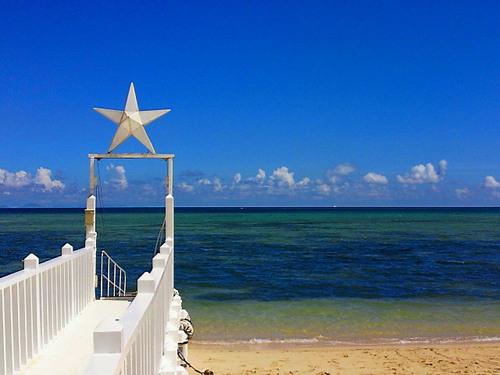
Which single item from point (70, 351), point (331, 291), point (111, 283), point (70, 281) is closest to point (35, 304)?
point (70, 351)

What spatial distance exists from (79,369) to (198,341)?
325 inches

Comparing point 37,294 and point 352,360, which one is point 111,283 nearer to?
point 352,360

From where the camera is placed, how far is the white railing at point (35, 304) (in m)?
5.02

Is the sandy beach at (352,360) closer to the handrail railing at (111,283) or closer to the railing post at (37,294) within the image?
the handrail railing at (111,283)

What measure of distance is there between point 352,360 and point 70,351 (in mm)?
7508

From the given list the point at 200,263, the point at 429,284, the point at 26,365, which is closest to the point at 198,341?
the point at 26,365

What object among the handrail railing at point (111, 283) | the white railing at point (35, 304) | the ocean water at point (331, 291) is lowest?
the ocean water at point (331, 291)

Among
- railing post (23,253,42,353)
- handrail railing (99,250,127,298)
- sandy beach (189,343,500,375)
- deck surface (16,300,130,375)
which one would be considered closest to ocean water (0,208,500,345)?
sandy beach (189,343,500,375)

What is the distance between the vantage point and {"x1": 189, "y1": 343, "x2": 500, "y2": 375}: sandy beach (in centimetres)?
1076

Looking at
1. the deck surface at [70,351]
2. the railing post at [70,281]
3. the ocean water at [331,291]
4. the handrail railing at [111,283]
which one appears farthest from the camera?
the ocean water at [331,291]

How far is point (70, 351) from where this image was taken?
19.8 feet

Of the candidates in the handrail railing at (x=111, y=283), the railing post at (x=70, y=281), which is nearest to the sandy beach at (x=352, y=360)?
the handrail railing at (x=111, y=283)

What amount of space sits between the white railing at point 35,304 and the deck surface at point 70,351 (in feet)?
0.30

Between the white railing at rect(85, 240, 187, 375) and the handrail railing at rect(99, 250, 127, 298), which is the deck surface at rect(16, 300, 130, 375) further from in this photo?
the handrail railing at rect(99, 250, 127, 298)
